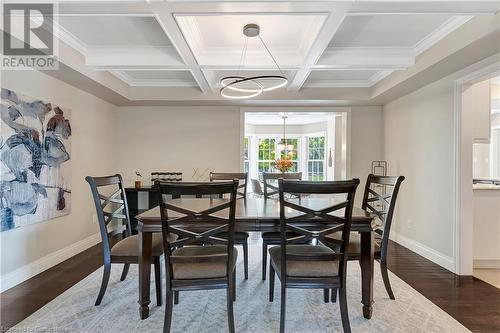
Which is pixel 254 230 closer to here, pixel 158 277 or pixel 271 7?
pixel 158 277

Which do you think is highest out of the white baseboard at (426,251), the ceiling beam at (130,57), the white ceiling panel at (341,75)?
the white ceiling panel at (341,75)

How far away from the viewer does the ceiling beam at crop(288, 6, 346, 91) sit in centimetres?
226

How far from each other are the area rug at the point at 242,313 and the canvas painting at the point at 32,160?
3.39ft

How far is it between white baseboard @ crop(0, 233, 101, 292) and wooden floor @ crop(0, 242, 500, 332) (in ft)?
Answer: 0.21

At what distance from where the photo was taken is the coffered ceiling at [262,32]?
7.01ft

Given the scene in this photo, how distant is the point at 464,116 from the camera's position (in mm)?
3188

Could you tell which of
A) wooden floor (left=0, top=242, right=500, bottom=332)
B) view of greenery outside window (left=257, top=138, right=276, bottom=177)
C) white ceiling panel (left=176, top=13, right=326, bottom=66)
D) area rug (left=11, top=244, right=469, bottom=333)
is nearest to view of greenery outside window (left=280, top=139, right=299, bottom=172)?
view of greenery outside window (left=257, top=138, right=276, bottom=177)

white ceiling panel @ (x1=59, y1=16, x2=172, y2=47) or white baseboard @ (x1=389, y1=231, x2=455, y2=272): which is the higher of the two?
white ceiling panel @ (x1=59, y1=16, x2=172, y2=47)

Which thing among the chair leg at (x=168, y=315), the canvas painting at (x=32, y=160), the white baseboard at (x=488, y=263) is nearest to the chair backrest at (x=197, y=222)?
the chair leg at (x=168, y=315)

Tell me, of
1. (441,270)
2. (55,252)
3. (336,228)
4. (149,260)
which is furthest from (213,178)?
(441,270)

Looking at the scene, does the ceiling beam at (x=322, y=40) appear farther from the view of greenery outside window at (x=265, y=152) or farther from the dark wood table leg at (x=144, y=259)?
the view of greenery outside window at (x=265, y=152)

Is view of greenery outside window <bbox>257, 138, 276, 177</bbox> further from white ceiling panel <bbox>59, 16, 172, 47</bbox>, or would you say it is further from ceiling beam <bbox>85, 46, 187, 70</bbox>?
white ceiling panel <bbox>59, 16, 172, 47</bbox>

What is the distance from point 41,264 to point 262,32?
347 cm

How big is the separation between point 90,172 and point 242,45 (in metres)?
2.94
